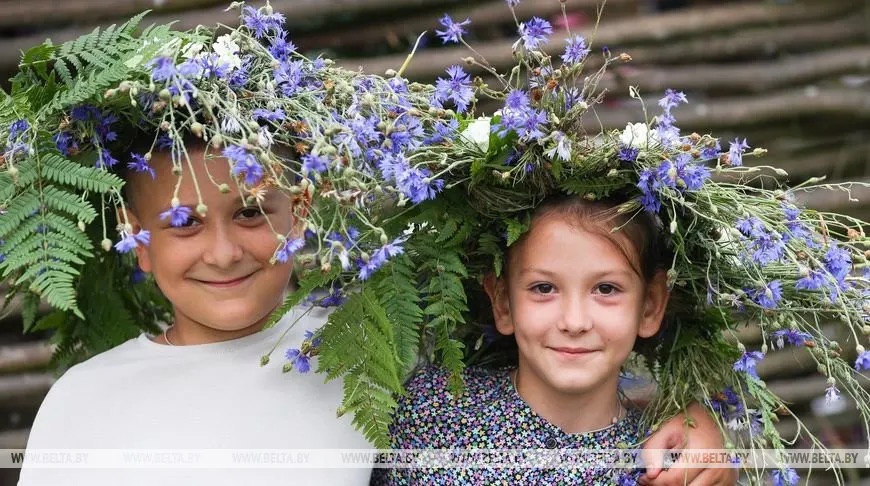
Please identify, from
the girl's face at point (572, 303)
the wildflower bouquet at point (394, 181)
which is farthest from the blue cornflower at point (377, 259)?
the girl's face at point (572, 303)

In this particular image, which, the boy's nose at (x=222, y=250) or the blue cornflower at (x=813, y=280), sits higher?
the blue cornflower at (x=813, y=280)

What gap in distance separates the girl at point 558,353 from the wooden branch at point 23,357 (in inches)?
59.7

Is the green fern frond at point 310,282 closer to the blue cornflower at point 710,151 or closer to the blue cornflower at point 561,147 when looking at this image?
the blue cornflower at point 561,147

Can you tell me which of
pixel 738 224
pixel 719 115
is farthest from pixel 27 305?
pixel 719 115

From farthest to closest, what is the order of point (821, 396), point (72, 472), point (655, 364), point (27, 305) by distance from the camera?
point (821, 396) < point (27, 305) < point (655, 364) < point (72, 472)

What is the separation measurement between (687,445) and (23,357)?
2101 millimetres

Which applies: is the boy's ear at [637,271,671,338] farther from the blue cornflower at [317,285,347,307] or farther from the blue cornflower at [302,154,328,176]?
the blue cornflower at [302,154,328,176]

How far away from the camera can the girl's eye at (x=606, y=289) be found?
1939 mm

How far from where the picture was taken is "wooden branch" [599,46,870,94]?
3.22m

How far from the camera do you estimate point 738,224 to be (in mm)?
1769

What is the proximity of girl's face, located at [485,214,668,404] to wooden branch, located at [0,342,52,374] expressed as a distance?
70.8 inches

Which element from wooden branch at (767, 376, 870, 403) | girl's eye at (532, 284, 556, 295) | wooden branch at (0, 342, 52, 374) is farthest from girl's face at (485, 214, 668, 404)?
wooden branch at (0, 342, 52, 374)

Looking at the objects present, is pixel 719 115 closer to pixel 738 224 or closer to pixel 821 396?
pixel 821 396

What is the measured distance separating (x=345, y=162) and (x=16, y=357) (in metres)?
1.88
